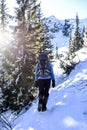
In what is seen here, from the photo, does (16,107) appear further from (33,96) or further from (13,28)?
(13,28)

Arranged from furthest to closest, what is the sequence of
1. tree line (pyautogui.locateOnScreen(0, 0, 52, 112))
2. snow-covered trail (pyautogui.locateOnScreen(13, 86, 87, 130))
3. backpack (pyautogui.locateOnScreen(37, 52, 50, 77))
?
tree line (pyautogui.locateOnScreen(0, 0, 52, 112)) → backpack (pyautogui.locateOnScreen(37, 52, 50, 77)) → snow-covered trail (pyautogui.locateOnScreen(13, 86, 87, 130))

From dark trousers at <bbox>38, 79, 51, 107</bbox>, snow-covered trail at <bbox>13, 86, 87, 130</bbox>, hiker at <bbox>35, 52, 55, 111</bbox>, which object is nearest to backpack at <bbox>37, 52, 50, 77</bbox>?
hiker at <bbox>35, 52, 55, 111</bbox>

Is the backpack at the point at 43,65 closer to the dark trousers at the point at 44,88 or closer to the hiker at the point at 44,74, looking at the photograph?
the hiker at the point at 44,74

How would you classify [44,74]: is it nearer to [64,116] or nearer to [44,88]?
[44,88]

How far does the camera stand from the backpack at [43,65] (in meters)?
9.66

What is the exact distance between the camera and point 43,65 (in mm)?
9711

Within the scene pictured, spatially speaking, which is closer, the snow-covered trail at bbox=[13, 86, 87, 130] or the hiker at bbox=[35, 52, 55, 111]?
the snow-covered trail at bbox=[13, 86, 87, 130]

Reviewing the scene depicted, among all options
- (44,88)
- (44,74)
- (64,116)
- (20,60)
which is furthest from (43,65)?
(20,60)

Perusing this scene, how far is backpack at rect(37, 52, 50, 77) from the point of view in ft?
31.7

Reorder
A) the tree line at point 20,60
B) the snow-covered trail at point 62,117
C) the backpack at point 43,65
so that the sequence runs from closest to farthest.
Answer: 1. the snow-covered trail at point 62,117
2. the backpack at point 43,65
3. the tree line at point 20,60

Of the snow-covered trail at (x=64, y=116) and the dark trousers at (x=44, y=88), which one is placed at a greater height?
the dark trousers at (x=44, y=88)

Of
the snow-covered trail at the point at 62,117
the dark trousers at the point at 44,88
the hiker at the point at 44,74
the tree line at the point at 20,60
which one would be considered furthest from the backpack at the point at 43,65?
the tree line at the point at 20,60

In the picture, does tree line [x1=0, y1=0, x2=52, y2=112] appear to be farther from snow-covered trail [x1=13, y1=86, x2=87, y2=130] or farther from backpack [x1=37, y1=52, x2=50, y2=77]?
backpack [x1=37, y1=52, x2=50, y2=77]

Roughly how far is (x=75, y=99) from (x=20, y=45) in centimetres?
1499
